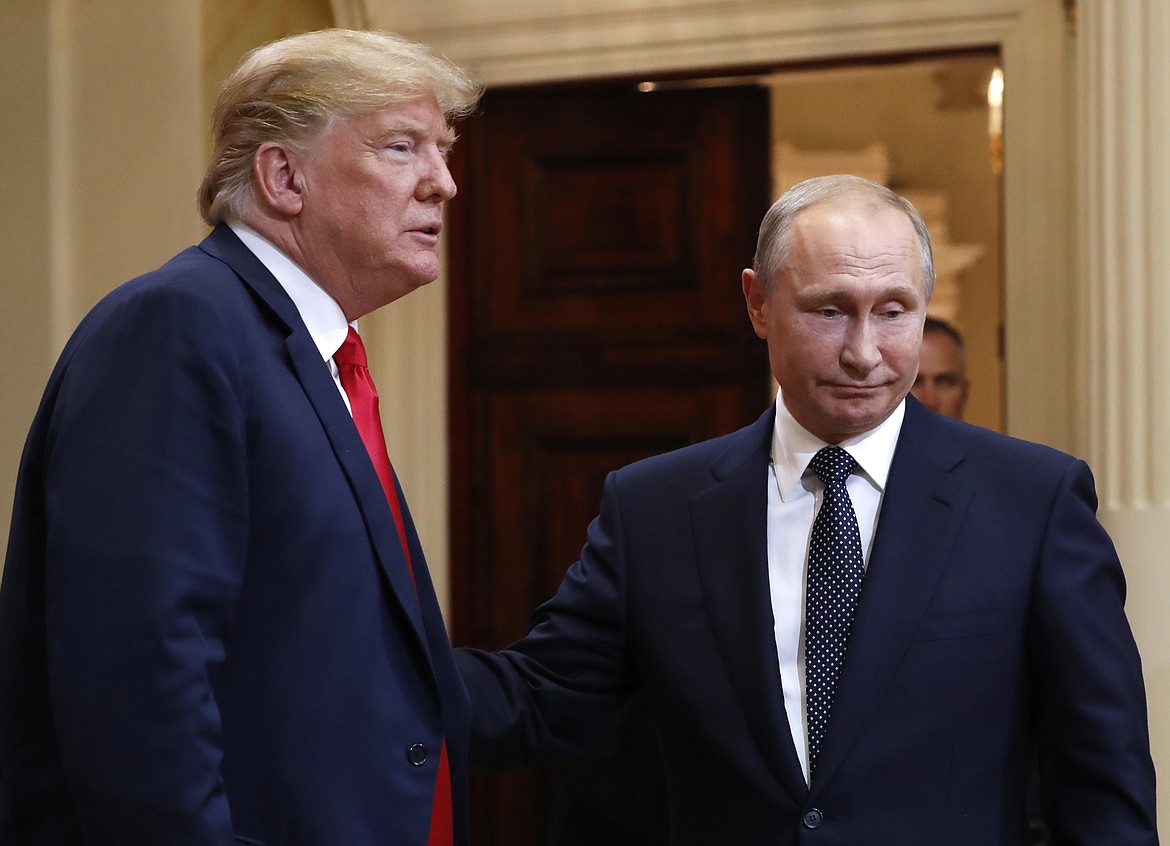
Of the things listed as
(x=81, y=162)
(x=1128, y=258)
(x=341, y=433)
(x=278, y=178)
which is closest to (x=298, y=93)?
(x=278, y=178)

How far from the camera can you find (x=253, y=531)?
1.52m

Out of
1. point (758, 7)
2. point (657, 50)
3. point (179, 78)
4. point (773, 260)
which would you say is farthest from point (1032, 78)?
point (179, 78)

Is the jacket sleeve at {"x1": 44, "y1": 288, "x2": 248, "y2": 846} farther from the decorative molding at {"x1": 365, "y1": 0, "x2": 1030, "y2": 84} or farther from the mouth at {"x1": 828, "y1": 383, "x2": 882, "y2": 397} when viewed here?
the decorative molding at {"x1": 365, "y1": 0, "x2": 1030, "y2": 84}

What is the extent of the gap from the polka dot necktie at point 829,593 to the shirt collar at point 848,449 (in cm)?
4

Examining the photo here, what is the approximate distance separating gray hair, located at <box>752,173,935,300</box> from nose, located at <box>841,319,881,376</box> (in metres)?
0.14

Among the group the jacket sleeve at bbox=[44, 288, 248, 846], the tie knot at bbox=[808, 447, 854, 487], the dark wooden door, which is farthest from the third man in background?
the jacket sleeve at bbox=[44, 288, 248, 846]

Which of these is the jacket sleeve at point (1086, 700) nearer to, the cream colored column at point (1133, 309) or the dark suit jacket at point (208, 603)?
the dark suit jacket at point (208, 603)

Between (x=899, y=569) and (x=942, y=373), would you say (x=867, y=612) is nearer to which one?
(x=899, y=569)

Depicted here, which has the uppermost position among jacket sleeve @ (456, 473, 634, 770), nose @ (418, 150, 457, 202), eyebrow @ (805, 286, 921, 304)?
nose @ (418, 150, 457, 202)

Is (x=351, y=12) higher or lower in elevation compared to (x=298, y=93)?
higher

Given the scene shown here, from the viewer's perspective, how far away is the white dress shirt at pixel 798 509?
1882 millimetres

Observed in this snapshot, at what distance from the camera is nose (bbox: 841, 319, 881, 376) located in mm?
1833

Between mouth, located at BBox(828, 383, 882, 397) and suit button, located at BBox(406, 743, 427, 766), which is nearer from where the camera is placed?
suit button, located at BBox(406, 743, 427, 766)

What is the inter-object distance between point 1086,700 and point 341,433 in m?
0.99
